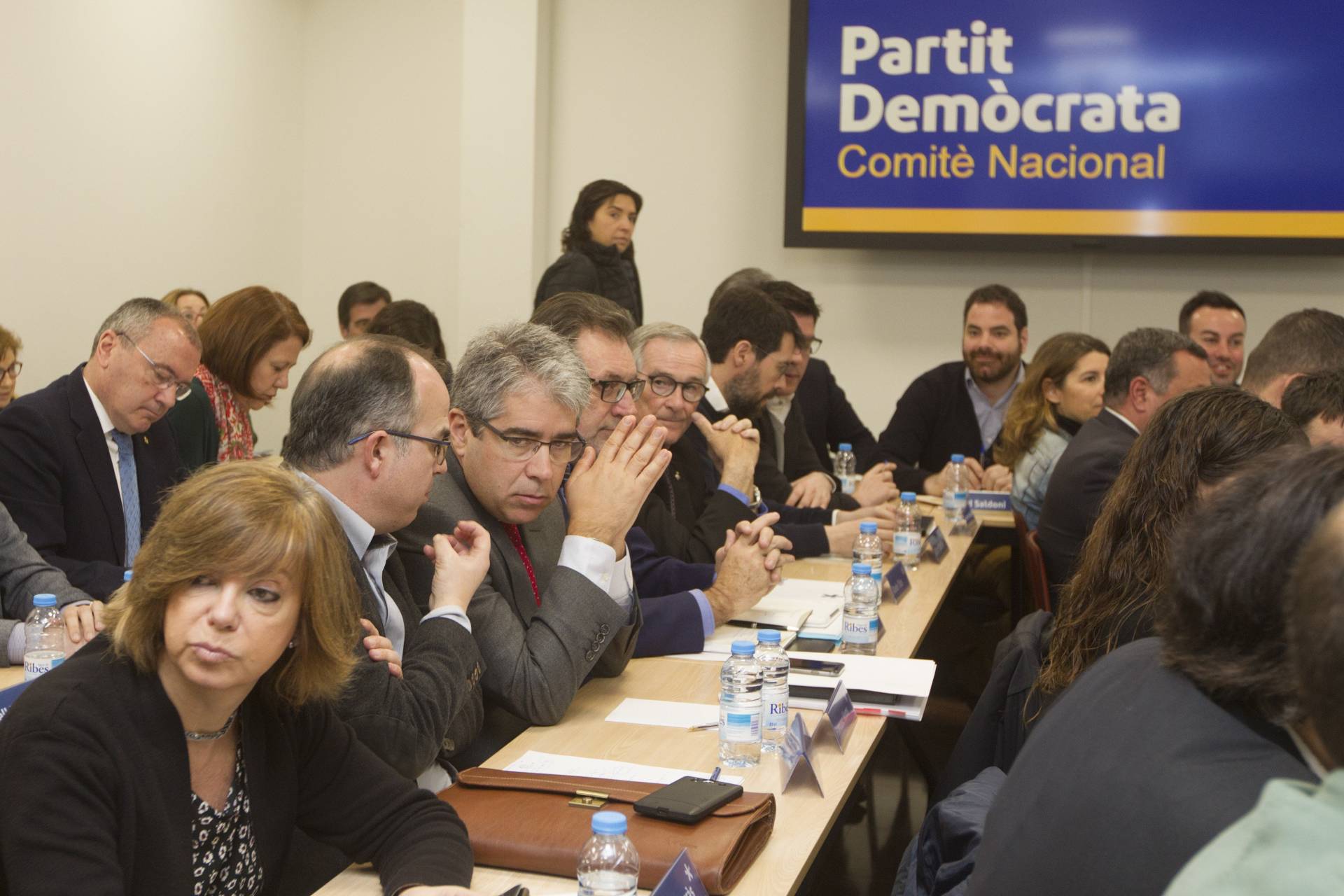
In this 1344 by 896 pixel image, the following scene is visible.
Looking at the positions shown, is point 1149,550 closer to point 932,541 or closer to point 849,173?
point 932,541

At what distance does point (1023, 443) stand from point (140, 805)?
4.14 m

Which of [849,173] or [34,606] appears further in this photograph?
[849,173]

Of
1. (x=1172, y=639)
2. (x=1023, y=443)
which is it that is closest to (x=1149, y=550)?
(x=1172, y=639)

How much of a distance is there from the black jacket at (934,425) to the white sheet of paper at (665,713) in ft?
11.7

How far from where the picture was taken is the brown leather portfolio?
164 centimetres

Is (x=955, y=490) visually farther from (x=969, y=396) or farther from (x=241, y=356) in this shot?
(x=241, y=356)

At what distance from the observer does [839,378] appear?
294 inches

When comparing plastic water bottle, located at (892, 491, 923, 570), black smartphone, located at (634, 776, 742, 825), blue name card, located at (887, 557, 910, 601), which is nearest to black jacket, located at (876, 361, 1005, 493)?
plastic water bottle, located at (892, 491, 923, 570)

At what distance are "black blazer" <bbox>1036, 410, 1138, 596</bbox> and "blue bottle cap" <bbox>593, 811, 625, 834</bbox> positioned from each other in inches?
101

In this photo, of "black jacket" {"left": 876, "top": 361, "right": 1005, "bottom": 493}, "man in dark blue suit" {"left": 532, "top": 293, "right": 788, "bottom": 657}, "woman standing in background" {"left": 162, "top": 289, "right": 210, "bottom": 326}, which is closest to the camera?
"man in dark blue suit" {"left": 532, "top": 293, "right": 788, "bottom": 657}

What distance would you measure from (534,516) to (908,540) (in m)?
1.76

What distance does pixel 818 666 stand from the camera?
2.58 m

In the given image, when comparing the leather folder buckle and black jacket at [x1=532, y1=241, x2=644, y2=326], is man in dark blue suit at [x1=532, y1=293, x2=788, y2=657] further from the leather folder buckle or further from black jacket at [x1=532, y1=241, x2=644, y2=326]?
black jacket at [x1=532, y1=241, x2=644, y2=326]

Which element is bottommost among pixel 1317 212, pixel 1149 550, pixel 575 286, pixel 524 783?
pixel 524 783
